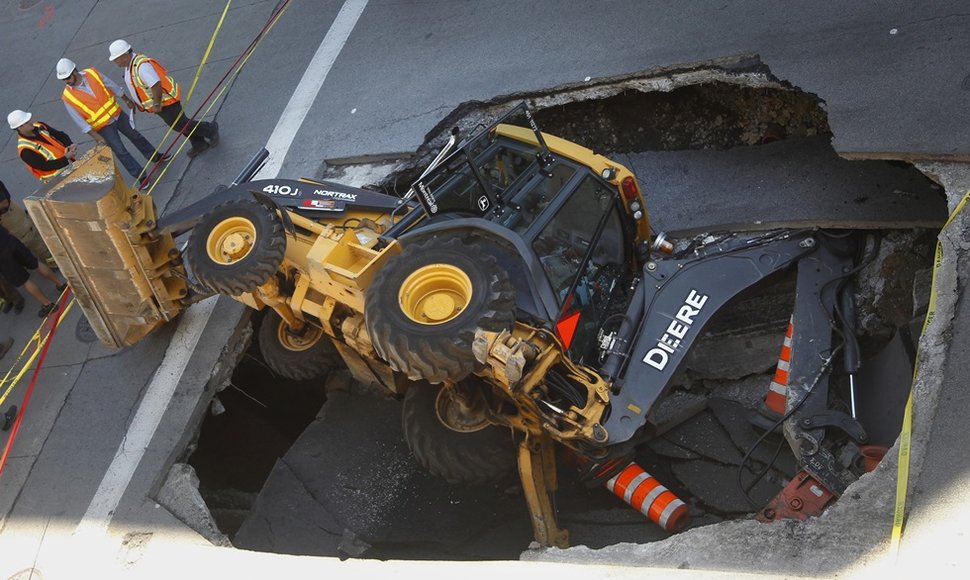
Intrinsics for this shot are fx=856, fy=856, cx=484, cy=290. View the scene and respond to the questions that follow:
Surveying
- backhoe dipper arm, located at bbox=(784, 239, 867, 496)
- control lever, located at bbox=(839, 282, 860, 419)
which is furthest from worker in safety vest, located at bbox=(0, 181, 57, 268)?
control lever, located at bbox=(839, 282, 860, 419)

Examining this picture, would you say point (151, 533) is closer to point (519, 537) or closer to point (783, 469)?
point (519, 537)

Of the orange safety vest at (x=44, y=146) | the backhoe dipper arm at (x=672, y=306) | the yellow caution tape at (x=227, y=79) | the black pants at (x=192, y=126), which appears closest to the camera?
the backhoe dipper arm at (x=672, y=306)

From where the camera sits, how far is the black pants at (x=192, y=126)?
9.49 metres

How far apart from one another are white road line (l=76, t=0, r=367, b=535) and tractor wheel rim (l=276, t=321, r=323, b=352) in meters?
0.79

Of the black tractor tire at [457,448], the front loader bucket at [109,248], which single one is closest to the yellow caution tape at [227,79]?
the front loader bucket at [109,248]

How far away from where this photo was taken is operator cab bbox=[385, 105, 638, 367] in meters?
5.82

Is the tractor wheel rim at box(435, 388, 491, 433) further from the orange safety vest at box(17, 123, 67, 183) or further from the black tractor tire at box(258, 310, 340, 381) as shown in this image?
the orange safety vest at box(17, 123, 67, 183)

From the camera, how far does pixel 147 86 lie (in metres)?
9.27

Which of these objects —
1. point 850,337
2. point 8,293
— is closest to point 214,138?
point 8,293

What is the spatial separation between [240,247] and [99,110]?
4.23 meters

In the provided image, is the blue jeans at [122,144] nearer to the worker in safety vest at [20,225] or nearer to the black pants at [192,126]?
the black pants at [192,126]

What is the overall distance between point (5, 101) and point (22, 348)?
542cm

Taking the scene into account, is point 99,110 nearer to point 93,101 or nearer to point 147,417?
point 93,101

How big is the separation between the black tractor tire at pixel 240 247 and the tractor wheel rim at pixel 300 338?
1.22 m
